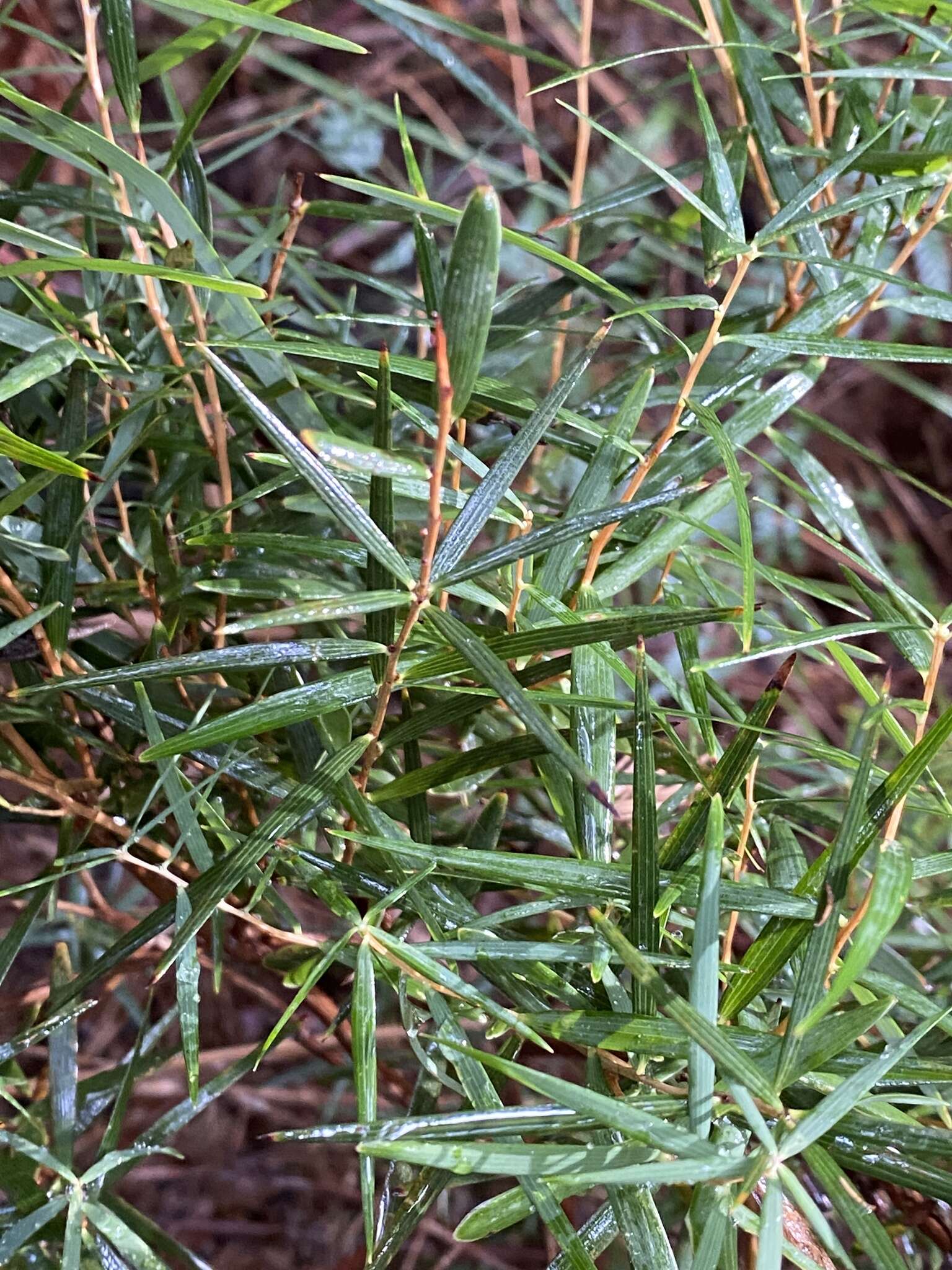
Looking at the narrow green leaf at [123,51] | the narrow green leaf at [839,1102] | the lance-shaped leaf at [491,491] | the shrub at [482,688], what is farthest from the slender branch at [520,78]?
the narrow green leaf at [839,1102]

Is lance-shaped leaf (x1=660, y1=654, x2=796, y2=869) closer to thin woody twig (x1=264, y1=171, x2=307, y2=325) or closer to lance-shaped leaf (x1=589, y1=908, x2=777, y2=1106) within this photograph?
lance-shaped leaf (x1=589, y1=908, x2=777, y2=1106)

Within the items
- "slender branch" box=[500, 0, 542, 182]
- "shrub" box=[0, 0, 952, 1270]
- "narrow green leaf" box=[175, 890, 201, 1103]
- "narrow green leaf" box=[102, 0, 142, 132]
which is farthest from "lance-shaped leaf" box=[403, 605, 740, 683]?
"slender branch" box=[500, 0, 542, 182]

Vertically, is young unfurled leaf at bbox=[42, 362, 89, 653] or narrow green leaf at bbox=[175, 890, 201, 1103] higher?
young unfurled leaf at bbox=[42, 362, 89, 653]

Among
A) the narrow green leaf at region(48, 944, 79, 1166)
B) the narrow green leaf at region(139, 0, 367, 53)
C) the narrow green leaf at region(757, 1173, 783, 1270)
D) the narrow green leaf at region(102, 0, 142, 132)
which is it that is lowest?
the narrow green leaf at region(48, 944, 79, 1166)

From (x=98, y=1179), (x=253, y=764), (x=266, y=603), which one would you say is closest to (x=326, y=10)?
(x=266, y=603)

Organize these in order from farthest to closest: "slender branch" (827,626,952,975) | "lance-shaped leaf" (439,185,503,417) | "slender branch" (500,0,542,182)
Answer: "slender branch" (500,0,542,182), "slender branch" (827,626,952,975), "lance-shaped leaf" (439,185,503,417)

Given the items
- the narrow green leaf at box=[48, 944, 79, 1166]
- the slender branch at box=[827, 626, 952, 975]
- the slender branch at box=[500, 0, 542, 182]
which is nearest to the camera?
the slender branch at box=[827, 626, 952, 975]

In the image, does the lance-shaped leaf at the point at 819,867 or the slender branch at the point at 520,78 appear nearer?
the lance-shaped leaf at the point at 819,867

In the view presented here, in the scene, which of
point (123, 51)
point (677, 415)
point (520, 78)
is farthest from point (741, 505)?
point (520, 78)

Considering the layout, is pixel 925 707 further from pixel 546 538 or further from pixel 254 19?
pixel 254 19

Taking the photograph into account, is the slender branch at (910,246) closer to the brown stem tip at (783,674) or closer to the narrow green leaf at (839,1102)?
the brown stem tip at (783,674)

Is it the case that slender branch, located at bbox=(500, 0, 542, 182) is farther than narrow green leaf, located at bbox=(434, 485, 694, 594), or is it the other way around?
slender branch, located at bbox=(500, 0, 542, 182)
